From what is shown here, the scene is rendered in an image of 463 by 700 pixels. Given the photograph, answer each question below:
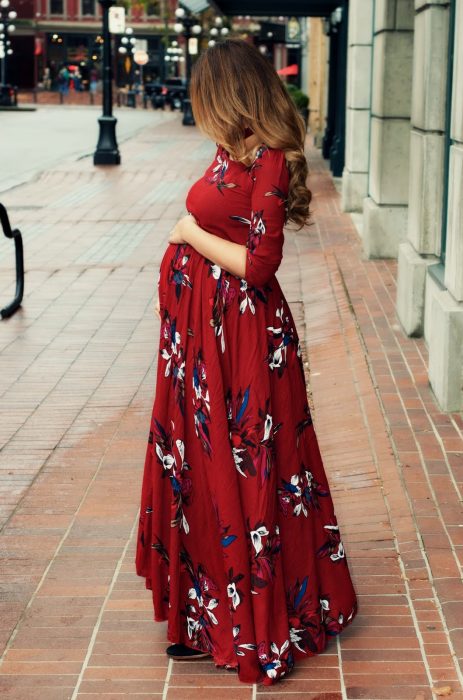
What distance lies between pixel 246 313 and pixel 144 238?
33.8 feet

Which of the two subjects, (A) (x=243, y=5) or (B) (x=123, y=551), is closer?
(B) (x=123, y=551)

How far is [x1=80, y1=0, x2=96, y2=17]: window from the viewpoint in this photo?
96.1m

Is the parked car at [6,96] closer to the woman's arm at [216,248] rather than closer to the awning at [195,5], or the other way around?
the awning at [195,5]

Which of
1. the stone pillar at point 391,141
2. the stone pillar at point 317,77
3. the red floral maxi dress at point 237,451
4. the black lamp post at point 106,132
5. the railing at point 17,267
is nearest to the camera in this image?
the red floral maxi dress at point 237,451

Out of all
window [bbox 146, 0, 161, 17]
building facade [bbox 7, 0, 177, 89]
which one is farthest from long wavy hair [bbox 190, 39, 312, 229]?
building facade [bbox 7, 0, 177, 89]

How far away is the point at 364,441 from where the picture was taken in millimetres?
5875

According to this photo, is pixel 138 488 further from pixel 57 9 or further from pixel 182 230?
pixel 57 9

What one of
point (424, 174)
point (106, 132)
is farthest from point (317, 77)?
point (424, 174)

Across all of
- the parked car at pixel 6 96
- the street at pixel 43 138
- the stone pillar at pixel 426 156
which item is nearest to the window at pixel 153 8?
the parked car at pixel 6 96

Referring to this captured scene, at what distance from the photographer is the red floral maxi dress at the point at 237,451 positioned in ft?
11.3

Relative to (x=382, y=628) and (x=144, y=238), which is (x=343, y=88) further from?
(x=382, y=628)

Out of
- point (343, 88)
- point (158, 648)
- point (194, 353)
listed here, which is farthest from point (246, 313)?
point (343, 88)

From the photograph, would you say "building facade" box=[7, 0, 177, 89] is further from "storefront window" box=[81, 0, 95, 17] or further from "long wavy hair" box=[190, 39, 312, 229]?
"long wavy hair" box=[190, 39, 312, 229]

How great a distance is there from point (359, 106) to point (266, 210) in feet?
41.6
